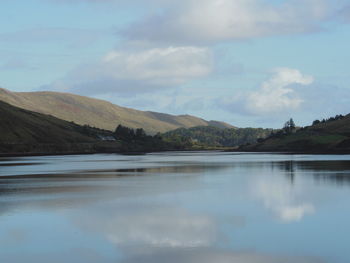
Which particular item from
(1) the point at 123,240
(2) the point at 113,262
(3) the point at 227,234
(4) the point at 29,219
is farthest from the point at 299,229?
(4) the point at 29,219

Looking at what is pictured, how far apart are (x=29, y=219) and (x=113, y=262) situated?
619 inches

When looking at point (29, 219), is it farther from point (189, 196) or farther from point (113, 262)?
point (189, 196)

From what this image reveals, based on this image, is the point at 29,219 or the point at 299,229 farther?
the point at 29,219

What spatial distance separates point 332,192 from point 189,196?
16.0 meters

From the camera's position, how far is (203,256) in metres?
27.6

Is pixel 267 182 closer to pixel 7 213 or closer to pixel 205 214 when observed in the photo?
pixel 205 214

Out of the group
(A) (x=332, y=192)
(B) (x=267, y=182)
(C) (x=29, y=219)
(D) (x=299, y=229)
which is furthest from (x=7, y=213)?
(B) (x=267, y=182)

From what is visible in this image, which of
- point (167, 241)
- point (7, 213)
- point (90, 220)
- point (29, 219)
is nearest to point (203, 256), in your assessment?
point (167, 241)

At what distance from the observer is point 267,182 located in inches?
2874

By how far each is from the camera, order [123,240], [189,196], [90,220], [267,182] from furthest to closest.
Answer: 1. [267,182]
2. [189,196]
3. [90,220]
4. [123,240]

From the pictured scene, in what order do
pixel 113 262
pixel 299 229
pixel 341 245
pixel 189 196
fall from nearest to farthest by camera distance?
pixel 113 262, pixel 341 245, pixel 299 229, pixel 189 196

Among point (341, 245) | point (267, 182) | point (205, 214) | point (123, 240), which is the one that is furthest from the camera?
point (267, 182)

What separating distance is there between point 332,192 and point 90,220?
3007 centimetres

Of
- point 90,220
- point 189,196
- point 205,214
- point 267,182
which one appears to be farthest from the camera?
point 267,182
